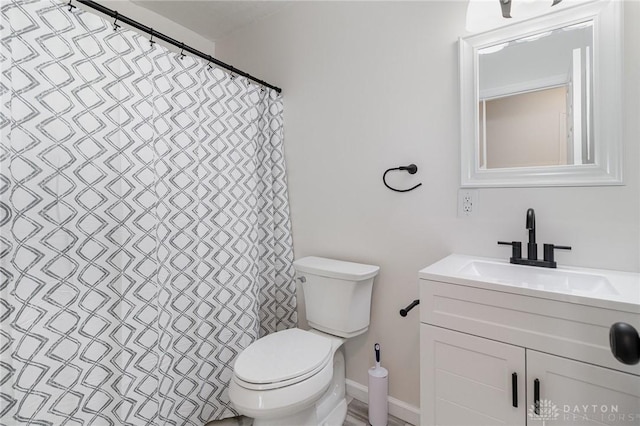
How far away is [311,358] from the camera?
135cm

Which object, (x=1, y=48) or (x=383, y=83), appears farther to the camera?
(x=383, y=83)

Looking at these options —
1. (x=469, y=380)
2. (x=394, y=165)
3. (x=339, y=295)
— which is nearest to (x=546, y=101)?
(x=394, y=165)

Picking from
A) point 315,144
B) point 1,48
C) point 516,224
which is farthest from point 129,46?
point 516,224

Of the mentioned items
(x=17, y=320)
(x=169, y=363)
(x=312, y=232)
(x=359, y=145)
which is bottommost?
(x=169, y=363)

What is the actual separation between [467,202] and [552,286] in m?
0.46

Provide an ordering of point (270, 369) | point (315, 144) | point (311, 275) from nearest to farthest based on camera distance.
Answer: point (270, 369) → point (311, 275) → point (315, 144)

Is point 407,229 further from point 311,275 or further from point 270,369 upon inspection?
point 270,369

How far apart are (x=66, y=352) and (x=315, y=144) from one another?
5.05 feet

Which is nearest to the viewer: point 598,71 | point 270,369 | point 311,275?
point 598,71

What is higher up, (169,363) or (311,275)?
(311,275)

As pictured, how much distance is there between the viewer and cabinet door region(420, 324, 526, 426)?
96 centimetres

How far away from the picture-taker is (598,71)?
114 cm

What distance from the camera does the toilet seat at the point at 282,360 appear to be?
1.21 m

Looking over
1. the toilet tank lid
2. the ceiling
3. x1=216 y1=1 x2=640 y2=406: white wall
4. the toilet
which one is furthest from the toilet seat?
the ceiling
